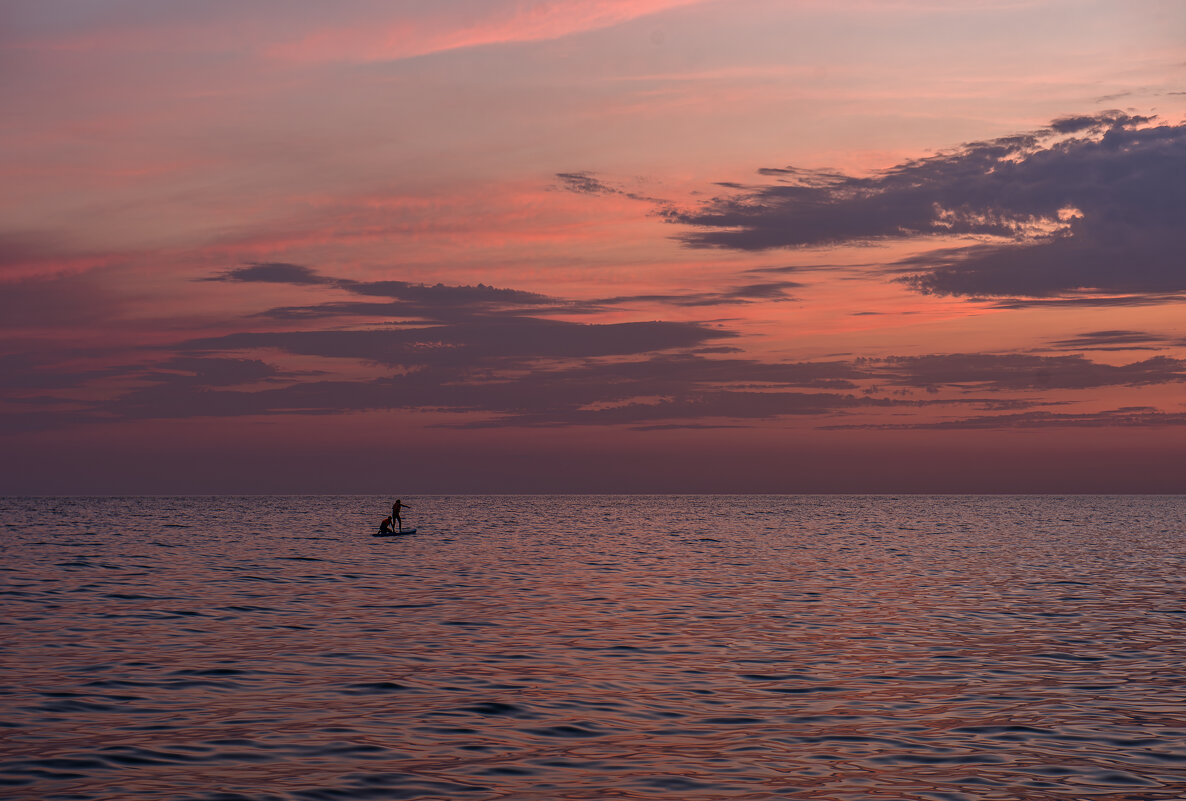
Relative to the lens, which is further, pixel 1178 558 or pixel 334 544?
pixel 334 544

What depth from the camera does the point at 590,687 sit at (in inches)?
910

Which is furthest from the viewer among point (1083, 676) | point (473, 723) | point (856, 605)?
point (856, 605)

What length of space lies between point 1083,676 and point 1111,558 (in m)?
46.9

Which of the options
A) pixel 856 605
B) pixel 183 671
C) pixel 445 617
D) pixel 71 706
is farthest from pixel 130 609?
pixel 856 605

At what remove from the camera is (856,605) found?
Result: 38.9 m

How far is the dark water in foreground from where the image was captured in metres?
15.9

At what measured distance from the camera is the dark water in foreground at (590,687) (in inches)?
626

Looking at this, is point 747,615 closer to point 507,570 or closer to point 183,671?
point 183,671

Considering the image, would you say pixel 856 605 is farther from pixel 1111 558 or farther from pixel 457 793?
pixel 1111 558

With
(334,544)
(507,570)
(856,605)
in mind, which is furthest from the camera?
(334,544)

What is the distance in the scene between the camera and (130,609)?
120 feet

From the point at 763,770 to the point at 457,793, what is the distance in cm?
451

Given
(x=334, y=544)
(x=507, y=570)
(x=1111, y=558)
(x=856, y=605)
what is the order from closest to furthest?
1. (x=856, y=605)
2. (x=507, y=570)
3. (x=1111, y=558)
4. (x=334, y=544)

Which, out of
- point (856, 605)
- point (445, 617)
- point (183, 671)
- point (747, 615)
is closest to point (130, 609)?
point (445, 617)
